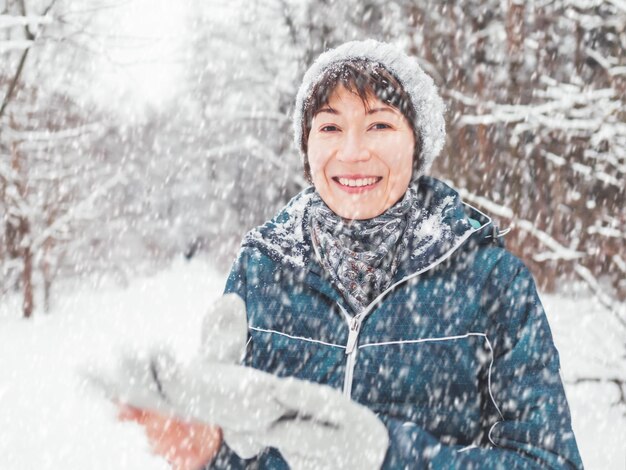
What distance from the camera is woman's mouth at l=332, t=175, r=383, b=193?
1544 mm

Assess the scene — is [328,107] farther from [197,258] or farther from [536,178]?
[197,258]

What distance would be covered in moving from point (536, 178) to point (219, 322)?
20.8 feet

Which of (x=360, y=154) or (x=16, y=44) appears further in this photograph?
(x=16, y=44)

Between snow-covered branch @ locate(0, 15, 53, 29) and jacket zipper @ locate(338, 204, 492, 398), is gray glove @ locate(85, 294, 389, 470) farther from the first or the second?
snow-covered branch @ locate(0, 15, 53, 29)

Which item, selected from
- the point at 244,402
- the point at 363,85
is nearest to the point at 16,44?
the point at 363,85

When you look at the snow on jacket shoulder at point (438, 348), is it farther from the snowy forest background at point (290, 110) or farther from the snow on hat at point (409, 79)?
the snowy forest background at point (290, 110)

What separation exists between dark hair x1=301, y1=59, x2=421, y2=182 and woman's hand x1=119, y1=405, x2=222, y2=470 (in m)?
0.91

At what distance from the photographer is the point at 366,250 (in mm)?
1656

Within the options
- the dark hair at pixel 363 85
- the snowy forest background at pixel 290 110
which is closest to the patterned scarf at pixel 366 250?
the dark hair at pixel 363 85

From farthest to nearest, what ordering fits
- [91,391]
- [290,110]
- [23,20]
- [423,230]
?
[290,110]
[23,20]
[423,230]
[91,391]

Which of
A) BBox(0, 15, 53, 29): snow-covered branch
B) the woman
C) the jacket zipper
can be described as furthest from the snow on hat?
BBox(0, 15, 53, 29): snow-covered branch

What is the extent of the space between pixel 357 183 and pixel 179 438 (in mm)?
793

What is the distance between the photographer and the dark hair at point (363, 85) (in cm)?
Answer: 151

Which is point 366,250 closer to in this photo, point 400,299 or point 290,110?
point 400,299
